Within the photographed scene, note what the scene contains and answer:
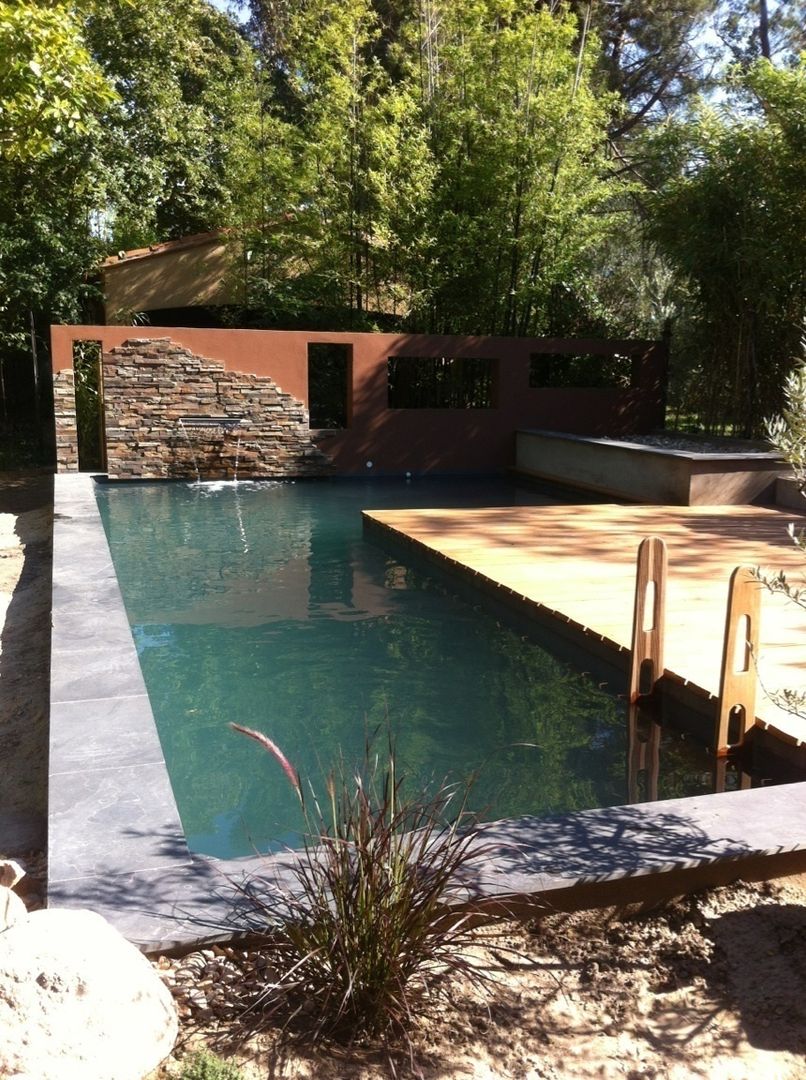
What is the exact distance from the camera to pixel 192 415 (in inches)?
451

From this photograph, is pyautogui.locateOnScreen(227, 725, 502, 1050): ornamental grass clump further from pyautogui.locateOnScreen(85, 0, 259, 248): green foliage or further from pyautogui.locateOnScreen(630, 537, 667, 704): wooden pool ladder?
pyautogui.locateOnScreen(85, 0, 259, 248): green foliage

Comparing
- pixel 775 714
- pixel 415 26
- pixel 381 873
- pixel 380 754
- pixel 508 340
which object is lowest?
pixel 380 754

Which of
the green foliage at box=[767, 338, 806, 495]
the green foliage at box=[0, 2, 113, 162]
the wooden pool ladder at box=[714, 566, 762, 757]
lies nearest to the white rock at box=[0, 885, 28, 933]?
the green foliage at box=[767, 338, 806, 495]

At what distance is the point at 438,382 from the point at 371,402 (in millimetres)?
1437

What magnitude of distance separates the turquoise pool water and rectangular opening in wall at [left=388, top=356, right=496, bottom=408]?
578cm

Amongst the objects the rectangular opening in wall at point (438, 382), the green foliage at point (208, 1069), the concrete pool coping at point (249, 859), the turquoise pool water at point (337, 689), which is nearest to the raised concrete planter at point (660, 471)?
the rectangular opening in wall at point (438, 382)

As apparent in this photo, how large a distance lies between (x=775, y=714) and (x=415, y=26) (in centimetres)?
1225

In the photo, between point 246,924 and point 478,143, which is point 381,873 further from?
point 478,143

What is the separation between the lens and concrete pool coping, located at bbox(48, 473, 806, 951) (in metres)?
2.07

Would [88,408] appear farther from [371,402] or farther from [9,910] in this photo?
[9,910]

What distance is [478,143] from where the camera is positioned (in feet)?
40.4

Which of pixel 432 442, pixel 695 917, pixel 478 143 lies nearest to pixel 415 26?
pixel 478 143

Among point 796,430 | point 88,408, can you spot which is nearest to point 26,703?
point 796,430

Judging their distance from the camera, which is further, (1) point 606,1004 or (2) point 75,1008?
(1) point 606,1004
